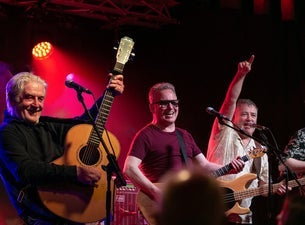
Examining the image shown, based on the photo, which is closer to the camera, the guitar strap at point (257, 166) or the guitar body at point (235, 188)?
the guitar body at point (235, 188)

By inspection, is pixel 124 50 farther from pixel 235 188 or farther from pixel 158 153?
pixel 235 188

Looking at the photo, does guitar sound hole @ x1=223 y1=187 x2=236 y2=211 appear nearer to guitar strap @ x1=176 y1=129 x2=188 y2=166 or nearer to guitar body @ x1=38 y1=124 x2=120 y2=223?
guitar strap @ x1=176 y1=129 x2=188 y2=166

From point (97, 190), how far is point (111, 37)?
223 inches

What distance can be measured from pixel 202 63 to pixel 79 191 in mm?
6085

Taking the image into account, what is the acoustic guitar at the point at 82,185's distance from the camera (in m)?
3.84

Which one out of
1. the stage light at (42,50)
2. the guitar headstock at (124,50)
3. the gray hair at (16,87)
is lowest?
the gray hair at (16,87)

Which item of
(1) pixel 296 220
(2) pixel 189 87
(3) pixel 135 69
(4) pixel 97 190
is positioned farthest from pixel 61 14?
(1) pixel 296 220

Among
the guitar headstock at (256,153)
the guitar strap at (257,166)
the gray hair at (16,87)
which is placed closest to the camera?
the gray hair at (16,87)

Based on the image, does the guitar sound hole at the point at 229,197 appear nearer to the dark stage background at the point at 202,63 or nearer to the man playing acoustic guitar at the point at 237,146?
the man playing acoustic guitar at the point at 237,146

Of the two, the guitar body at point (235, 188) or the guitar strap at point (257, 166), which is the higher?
the guitar strap at point (257, 166)

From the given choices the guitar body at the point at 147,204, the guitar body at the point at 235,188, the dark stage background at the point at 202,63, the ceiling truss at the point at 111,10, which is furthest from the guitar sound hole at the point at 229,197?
the ceiling truss at the point at 111,10

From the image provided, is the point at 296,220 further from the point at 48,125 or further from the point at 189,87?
the point at 189,87

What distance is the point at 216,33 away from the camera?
378 inches

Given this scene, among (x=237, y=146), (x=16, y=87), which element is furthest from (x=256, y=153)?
(x=16, y=87)
